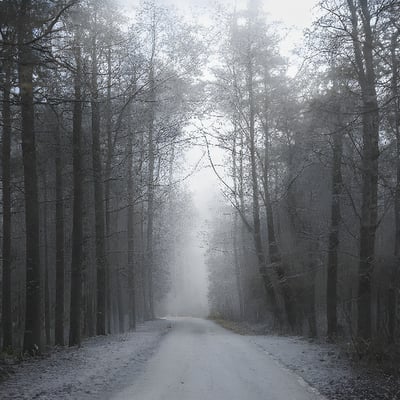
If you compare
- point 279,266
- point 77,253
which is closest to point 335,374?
point 77,253

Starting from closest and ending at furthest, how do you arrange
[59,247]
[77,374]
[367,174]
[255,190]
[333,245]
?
1. [77,374]
2. [367,174]
3. [333,245]
4. [59,247]
5. [255,190]

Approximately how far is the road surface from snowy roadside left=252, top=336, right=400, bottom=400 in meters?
0.28

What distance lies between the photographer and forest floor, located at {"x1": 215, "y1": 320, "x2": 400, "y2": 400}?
7.65m

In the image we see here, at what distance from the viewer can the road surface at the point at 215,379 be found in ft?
24.5

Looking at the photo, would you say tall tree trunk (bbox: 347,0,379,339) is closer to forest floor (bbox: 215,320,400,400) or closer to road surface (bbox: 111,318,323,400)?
forest floor (bbox: 215,320,400,400)

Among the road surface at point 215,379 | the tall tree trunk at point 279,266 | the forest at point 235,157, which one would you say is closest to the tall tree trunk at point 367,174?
the forest at point 235,157

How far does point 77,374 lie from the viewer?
30.3 feet

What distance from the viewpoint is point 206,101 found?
72.0 feet

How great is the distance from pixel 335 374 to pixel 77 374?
16.3 ft

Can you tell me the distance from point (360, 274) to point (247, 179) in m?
11.9

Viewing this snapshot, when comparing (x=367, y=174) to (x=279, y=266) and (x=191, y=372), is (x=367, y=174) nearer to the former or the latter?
(x=191, y=372)

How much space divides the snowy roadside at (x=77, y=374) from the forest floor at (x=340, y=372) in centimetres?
340

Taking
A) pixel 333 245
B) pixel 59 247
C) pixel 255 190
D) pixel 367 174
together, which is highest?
pixel 255 190

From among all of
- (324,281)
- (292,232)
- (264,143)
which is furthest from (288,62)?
(324,281)
